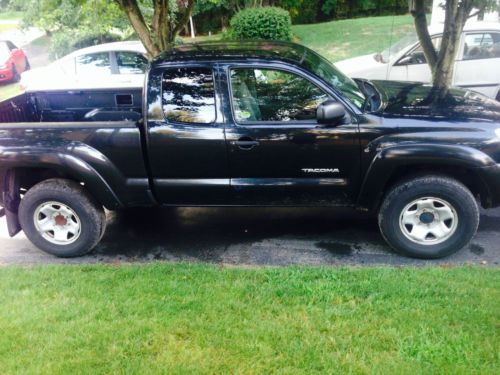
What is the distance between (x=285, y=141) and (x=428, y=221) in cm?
145

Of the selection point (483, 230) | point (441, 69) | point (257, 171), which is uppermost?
point (441, 69)

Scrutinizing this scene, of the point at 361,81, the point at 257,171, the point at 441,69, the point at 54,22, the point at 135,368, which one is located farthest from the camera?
the point at 54,22

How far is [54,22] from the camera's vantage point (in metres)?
15.5

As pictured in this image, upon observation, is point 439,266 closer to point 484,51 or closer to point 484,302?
point 484,302

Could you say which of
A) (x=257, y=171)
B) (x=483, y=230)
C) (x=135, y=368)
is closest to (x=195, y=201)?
(x=257, y=171)

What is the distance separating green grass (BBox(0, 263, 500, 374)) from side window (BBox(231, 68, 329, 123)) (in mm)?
1339

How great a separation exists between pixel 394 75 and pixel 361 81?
3591 mm

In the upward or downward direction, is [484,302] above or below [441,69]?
below

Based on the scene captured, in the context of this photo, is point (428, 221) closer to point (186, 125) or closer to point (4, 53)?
point (186, 125)

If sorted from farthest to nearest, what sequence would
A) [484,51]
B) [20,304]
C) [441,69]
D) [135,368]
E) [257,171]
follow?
[484,51] → [441,69] → [257,171] → [20,304] → [135,368]

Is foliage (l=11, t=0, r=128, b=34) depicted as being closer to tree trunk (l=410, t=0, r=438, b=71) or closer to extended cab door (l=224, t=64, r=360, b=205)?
tree trunk (l=410, t=0, r=438, b=71)

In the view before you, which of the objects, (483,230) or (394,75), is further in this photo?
(394,75)

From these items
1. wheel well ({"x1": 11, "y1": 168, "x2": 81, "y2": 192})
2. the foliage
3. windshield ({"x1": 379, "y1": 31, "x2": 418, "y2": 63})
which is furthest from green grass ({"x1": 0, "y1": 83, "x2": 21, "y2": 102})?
wheel well ({"x1": 11, "y1": 168, "x2": 81, "y2": 192})

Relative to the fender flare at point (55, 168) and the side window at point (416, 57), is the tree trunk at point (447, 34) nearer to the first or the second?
the side window at point (416, 57)
